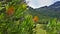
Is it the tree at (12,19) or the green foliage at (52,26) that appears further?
the green foliage at (52,26)

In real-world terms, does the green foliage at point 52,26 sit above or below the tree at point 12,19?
below

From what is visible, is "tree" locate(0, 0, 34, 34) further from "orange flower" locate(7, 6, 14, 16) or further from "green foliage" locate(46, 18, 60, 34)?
"green foliage" locate(46, 18, 60, 34)

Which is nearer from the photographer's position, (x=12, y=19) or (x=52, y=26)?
(x=12, y=19)

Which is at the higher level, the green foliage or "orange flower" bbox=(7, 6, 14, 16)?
"orange flower" bbox=(7, 6, 14, 16)

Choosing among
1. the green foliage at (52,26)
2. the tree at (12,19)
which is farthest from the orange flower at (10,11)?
the green foliage at (52,26)

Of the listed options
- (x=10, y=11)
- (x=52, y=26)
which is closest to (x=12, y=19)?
(x=10, y=11)

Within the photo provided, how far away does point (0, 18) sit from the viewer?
63cm

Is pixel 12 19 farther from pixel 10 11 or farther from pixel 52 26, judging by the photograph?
pixel 52 26

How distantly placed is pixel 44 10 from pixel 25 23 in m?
3.21

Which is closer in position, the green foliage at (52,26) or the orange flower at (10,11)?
the orange flower at (10,11)

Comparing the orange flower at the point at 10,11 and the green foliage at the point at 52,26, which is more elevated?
the orange flower at the point at 10,11

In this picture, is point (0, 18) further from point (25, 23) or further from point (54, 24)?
point (54, 24)

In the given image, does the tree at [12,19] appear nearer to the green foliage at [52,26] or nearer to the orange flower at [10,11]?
the orange flower at [10,11]

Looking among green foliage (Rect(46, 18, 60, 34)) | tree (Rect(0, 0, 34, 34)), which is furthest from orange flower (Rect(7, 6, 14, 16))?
green foliage (Rect(46, 18, 60, 34))
